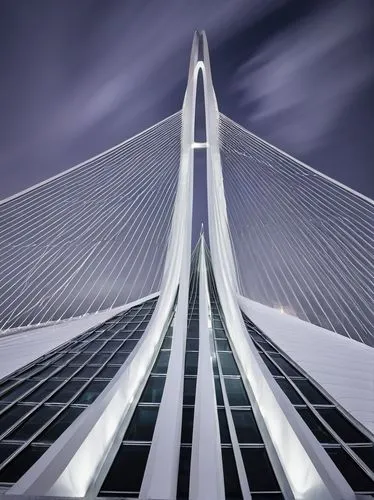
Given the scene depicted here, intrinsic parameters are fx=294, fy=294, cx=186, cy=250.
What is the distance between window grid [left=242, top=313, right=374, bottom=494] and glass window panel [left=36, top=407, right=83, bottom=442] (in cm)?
424

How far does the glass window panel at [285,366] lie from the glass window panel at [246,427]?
2.08 m

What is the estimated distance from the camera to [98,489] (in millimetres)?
3820

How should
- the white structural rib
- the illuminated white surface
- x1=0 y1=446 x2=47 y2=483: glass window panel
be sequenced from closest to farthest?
the white structural rib, x1=0 y1=446 x2=47 y2=483: glass window panel, the illuminated white surface

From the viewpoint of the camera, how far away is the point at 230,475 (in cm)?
412

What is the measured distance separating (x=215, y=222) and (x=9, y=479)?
10.3 meters

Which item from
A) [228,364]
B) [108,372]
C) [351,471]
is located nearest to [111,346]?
[108,372]

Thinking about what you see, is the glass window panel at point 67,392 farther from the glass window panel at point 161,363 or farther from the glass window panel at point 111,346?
the glass window panel at point 111,346

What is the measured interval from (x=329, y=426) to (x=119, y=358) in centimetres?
566

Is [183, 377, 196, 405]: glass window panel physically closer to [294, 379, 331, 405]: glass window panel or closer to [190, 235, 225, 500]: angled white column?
[190, 235, 225, 500]: angled white column

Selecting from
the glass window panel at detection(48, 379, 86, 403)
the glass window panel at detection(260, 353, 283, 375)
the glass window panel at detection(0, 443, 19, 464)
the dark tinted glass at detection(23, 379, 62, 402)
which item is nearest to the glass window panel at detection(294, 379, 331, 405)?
the glass window panel at detection(260, 353, 283, 375)

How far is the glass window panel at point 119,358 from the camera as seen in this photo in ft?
27.2

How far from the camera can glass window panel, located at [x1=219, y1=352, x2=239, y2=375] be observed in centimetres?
747

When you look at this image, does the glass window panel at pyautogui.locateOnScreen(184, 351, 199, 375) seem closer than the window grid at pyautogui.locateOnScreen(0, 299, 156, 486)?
No

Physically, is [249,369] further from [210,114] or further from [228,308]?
[210,114]
